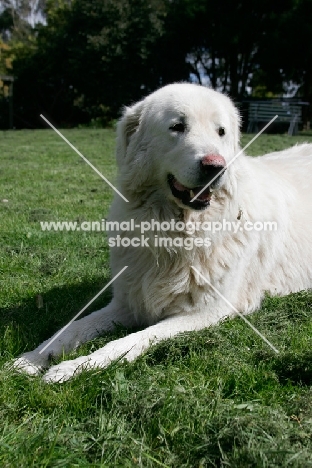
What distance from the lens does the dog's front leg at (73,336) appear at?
8.16 ft

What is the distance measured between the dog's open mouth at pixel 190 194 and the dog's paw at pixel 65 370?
1076 millimetres

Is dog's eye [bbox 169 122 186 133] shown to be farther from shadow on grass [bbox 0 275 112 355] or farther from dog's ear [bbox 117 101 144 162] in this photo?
shadow on grass [bbox 0 275 112 355]

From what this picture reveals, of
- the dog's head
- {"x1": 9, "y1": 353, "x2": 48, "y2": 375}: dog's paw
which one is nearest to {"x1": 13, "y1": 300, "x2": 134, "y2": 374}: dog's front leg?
{"x1": 9, "y1": 353, "x2": 48, "y2": 375}: dog's paw

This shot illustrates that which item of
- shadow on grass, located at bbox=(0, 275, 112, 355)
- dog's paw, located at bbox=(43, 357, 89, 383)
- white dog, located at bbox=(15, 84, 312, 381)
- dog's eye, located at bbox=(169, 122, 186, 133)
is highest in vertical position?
dog's eye, located at bbox=(169, 122, 186, 133)

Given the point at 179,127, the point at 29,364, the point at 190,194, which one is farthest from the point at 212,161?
the point at 29,364

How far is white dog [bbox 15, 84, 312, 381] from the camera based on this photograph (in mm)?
2793

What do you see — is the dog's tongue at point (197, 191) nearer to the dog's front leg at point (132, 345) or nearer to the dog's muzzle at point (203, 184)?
the dog's muzzle at point (203, 184)

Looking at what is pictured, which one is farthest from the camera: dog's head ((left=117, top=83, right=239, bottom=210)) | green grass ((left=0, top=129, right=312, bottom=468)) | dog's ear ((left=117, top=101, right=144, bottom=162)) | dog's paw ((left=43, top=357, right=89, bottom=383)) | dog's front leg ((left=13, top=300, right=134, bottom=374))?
dog's ear ((left=117, top=101, right=144, bottom=162))

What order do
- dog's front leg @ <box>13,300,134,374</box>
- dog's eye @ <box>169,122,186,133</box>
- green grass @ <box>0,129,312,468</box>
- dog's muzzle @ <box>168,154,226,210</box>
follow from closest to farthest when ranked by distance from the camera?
1. green grass @ <box>0,129,312,468</box>
2. dog's front leg @ <box>13,300,134,374</box>
3. dog's muzzle @ <box>168,154,226,210</box>
4. dog's eye @ <box>169,122,186,133</box>

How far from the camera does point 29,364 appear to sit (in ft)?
8.07

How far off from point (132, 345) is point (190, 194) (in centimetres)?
94

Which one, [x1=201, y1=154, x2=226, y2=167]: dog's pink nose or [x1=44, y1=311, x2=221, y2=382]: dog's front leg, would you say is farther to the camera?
[x1=201, y1=154, x2=226, y2=167]: dog's pink nose

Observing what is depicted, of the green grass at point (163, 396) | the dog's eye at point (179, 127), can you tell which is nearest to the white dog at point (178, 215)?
the dog's eye at point (179, 127)

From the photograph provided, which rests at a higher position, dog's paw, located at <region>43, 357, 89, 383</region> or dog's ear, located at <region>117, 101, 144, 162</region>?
dog's ear, located at <region>117, 101, 144, 162</region>
